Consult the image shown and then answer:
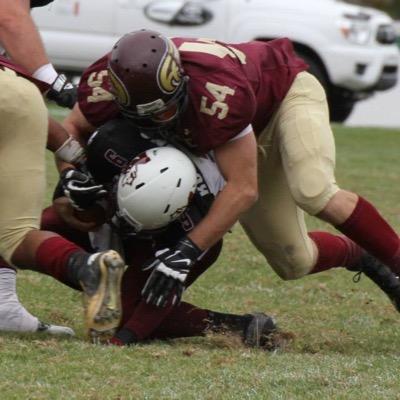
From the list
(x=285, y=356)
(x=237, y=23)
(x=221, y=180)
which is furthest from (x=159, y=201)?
(x=237, y=23)

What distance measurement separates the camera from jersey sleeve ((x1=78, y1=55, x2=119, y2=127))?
4.62m

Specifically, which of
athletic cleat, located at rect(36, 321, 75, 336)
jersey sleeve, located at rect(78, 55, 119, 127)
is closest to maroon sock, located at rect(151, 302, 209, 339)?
athletic cleat, located at rect(36, 321, 75, 336)

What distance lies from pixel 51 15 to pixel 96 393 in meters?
9.43

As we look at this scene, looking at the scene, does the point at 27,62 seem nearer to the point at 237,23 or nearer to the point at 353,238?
the point at 353,238

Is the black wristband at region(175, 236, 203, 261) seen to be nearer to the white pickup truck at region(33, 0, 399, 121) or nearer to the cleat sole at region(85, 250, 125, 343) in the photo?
the cleat sole at region(85, 250, 125, 343)

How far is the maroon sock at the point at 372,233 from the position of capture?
183 inches

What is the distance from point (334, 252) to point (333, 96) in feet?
27.3

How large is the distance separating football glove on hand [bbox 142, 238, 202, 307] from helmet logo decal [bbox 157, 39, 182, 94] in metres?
0.53

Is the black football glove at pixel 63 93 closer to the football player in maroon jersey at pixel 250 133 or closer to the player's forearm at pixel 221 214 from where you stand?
the football player in maroon jersey at pixel 250 133

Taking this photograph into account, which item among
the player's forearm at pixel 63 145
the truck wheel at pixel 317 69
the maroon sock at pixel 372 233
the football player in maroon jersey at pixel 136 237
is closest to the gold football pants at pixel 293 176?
the maroon sock at pixel 372 233

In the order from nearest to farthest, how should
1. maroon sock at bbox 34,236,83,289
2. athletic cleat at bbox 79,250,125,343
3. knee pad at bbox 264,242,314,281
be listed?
athletic cleat at bbox 79,250,125,343 < maroon sock at bbox 34,236,83,289 < knee pad at bbox 264,242,314,281

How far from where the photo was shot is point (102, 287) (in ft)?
13.7

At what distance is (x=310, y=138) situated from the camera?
4652mm

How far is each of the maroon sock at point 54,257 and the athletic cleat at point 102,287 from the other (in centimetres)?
10
